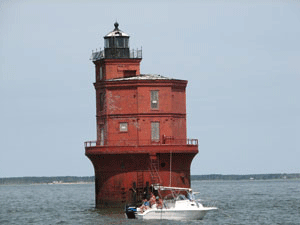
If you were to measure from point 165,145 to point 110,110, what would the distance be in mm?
5548

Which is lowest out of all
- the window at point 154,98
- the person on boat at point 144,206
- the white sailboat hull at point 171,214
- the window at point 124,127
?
the white sailboat hull at point 171,214

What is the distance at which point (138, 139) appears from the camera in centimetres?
7619

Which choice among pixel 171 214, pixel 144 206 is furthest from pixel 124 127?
pixel 171 214

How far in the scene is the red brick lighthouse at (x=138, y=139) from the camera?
74.7 meters

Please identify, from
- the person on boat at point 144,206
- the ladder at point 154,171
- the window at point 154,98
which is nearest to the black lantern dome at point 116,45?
the window at point 154,98

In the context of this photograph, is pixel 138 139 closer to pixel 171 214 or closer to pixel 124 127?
pixel 124 127

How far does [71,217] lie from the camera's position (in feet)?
243

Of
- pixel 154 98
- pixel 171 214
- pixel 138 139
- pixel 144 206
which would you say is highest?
pixel 154 98

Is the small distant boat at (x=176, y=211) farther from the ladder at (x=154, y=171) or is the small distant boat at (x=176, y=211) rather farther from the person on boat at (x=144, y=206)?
the ladder at (x=154, y=171)

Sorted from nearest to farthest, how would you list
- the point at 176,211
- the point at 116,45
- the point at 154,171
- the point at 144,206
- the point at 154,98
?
the point at 176,211 < the point at 144,206 < the point at 154,171 < the point at 154,98 < the point at 116,45

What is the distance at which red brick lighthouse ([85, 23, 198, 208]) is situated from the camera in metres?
74.7

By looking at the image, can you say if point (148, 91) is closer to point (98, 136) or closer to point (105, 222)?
point (98, 136)

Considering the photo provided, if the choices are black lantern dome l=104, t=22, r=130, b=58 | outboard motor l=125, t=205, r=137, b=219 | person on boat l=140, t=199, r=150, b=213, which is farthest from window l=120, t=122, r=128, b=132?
outboard motor l=125, t=205, r=137, b=219

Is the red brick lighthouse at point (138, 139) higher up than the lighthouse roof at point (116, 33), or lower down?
lower down
